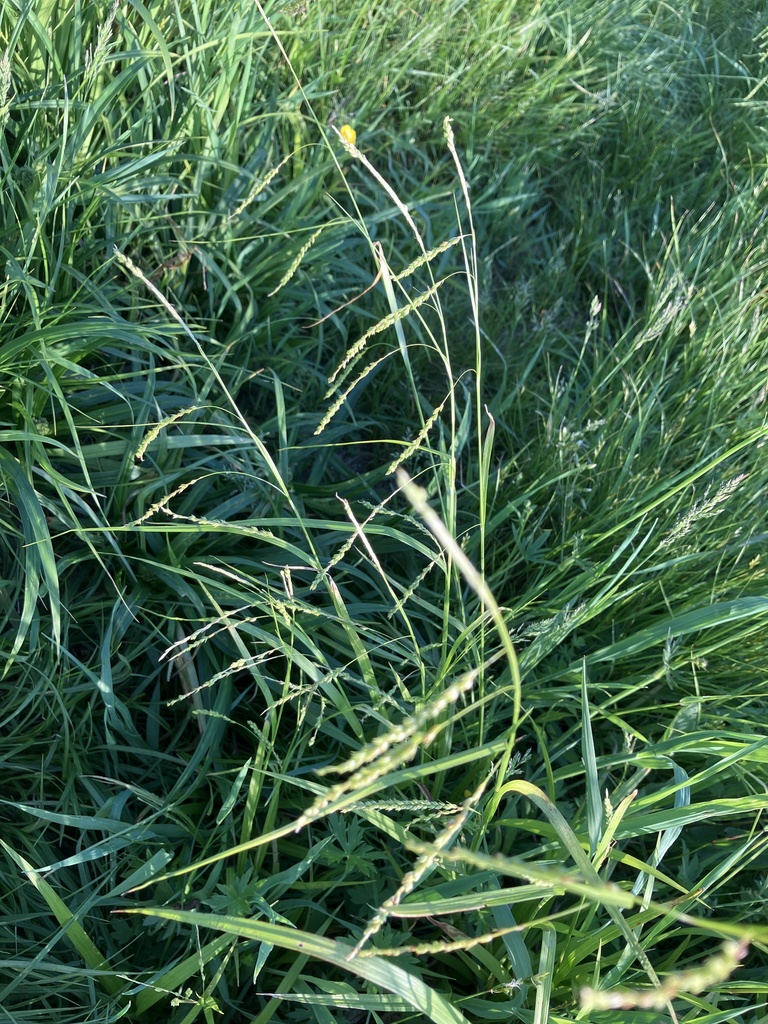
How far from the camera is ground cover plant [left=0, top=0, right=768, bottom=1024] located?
1140 mm

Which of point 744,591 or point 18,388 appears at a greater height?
point 18,388

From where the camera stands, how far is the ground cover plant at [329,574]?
1.14 metres

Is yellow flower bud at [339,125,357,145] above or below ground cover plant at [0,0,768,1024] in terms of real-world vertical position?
above

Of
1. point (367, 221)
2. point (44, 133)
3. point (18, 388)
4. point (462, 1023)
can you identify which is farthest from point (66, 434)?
point (462, 1023)

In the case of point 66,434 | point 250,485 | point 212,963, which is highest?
point 66,434

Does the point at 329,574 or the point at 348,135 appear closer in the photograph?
the point at 348,135

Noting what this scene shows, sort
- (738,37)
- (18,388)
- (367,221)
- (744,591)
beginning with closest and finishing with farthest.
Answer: (18,388) → (744,591) → (367,221) → (738,37)

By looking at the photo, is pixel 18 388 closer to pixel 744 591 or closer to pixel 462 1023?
pixel 462 1023

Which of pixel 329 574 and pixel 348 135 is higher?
pixel 348 135

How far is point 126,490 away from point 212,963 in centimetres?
86

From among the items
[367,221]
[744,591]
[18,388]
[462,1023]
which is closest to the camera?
[462,1023]

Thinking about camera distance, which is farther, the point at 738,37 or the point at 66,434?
the point at 738,37

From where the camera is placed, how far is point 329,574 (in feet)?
5.01

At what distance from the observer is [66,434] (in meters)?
1.52
